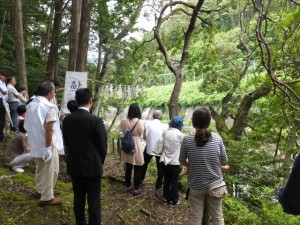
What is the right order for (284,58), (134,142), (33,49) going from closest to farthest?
(134,142)
(284,58)
(33,49)

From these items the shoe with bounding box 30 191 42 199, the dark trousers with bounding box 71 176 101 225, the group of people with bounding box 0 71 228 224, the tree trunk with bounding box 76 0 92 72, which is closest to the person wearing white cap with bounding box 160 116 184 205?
the group of people with bounding box 0 71 228 224

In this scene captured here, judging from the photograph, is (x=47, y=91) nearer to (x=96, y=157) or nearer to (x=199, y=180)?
(x=96, y=157)

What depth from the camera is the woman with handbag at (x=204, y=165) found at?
12.6 ft

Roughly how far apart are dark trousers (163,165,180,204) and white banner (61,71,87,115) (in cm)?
224

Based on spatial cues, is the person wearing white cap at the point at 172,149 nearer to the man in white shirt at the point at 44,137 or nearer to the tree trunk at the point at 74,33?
the man in white shirt at the point at 44,137

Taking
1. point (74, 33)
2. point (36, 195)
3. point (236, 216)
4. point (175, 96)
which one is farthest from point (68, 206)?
point (74, 33)

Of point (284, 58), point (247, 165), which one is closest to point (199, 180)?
point (247, 165)

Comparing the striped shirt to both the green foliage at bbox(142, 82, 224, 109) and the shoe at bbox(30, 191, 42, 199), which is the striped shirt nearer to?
the shoe at bbox(30, 191, 42, 199)

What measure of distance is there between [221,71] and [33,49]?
31.9ft

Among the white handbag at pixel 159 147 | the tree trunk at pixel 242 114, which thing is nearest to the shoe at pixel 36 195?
the white handbag at pixel 159 147

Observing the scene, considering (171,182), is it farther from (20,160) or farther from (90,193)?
(20,160)

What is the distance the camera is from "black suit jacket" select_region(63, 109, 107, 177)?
405cm

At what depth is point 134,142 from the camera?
20.1 ft

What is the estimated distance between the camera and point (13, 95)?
28.0 ft
